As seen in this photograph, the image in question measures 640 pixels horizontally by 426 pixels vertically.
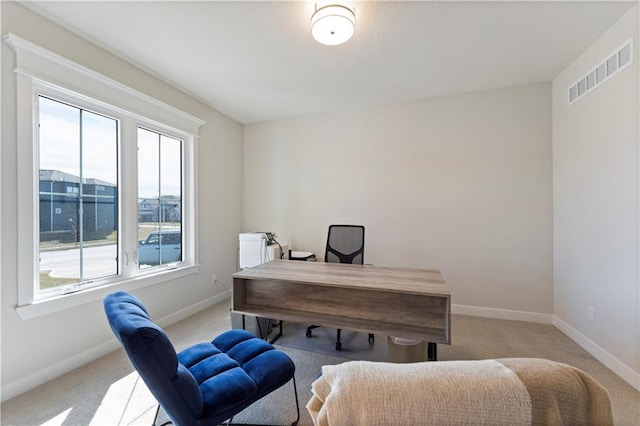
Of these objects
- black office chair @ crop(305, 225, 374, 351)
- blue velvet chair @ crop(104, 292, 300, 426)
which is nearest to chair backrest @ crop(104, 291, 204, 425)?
blue velvet chair @ crop(104, 292, 300, 426)

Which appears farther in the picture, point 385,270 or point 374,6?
point 385,270

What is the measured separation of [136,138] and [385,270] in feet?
8.82

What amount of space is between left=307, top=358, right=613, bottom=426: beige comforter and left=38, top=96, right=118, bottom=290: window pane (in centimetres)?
250

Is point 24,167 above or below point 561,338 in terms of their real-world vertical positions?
above

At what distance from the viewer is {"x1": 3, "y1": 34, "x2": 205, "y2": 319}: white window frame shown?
179 centimetres

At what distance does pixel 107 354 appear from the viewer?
7.44 feet

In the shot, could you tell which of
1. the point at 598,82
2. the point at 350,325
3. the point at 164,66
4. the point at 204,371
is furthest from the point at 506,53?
the point at 204,371

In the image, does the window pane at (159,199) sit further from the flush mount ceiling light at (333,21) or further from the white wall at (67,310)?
the flush mount ceiling light at (333,21)

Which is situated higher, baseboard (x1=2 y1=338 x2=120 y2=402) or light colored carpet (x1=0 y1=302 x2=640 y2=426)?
baseboard (x1=2 y1=338 x2=120 y2=402)

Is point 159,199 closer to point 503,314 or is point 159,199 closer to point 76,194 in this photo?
point 76,194

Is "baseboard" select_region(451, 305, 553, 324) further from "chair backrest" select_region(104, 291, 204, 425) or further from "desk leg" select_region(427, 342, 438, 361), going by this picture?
"chair backrest" select_region(104, 291, 204, 425)

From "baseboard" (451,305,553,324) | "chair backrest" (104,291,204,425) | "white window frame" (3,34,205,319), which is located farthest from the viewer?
"baseboard" (451,305,553,324)

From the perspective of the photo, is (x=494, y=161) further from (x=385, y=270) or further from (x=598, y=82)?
(x=385, y=270)

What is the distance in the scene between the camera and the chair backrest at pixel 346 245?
8.85 ft
